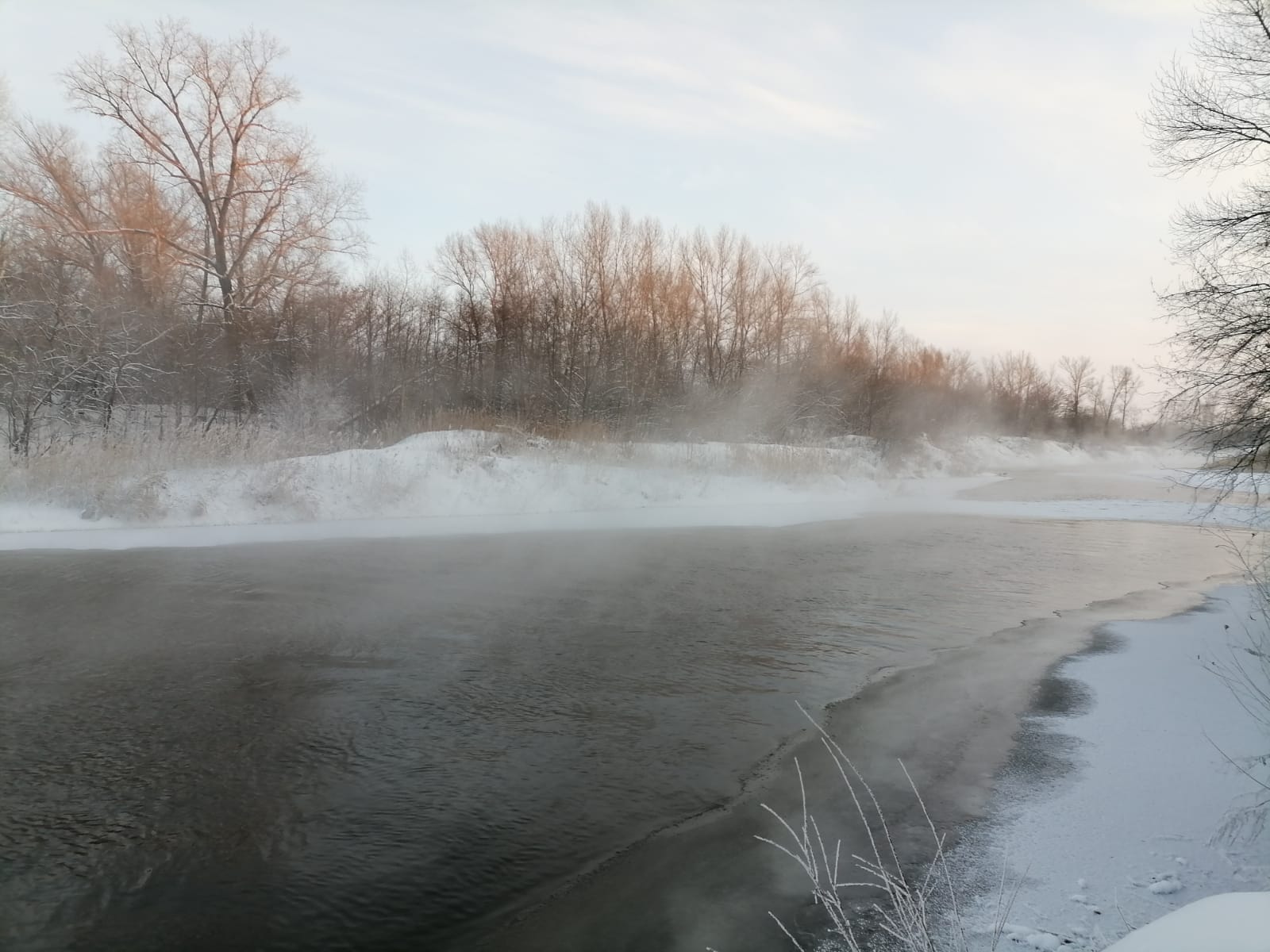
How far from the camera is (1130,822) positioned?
4.08 m

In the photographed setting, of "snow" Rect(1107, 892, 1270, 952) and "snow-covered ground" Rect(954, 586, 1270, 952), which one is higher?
"snow" Rect(1107, 892, 1270, 952)

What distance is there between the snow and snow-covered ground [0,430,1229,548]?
1424 centimetres

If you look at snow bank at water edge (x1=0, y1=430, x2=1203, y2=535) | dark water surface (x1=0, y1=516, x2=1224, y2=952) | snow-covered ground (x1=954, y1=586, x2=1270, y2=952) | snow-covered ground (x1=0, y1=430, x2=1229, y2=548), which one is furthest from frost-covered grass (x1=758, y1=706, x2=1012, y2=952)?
snow bank at water edge (x1=0, y1=430, x2=1203, y2=535)

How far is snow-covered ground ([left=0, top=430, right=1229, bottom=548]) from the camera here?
14.2 metres

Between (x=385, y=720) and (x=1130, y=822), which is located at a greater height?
(x=1130, y=822)

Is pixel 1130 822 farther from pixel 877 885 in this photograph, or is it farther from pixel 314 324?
pixel 314 324

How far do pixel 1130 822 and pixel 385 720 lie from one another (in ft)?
15.2

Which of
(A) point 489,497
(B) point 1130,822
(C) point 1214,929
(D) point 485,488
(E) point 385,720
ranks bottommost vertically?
(E) point 385,720

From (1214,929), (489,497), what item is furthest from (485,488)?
(1214,929)

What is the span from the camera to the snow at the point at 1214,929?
4.55ft

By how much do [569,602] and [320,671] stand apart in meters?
3.38

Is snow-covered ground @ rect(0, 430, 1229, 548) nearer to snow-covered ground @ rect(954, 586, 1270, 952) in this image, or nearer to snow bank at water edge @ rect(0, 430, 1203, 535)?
snow bank at water edge @ rect(0, 430, 1203, 535)

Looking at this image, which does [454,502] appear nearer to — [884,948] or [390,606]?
[390,606]

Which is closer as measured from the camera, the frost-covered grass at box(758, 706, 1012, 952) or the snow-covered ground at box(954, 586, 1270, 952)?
the frost-covered grass at box(758, 706, 1012, 952)
